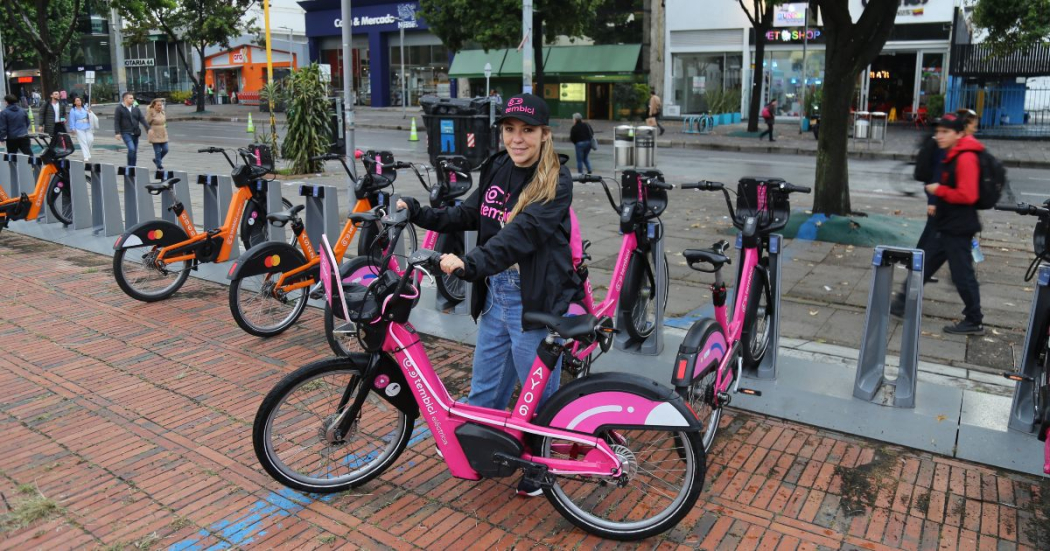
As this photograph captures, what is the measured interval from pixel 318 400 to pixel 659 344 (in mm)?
2813

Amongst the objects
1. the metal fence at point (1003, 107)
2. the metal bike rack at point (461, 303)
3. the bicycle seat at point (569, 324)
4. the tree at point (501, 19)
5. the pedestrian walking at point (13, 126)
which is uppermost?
the tree at point (501, 19)

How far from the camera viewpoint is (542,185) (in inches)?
146

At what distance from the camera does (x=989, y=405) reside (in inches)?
199

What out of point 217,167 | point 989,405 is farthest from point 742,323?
point 217,167

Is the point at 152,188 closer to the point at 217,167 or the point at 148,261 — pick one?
the point at 148,261

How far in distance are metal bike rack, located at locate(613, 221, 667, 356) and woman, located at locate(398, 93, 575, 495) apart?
1998 millimetres

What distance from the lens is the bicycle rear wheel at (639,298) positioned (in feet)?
19.4

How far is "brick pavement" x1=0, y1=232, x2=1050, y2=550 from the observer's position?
3.75 metres

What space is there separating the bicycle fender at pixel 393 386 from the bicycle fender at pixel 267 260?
2.76 metres

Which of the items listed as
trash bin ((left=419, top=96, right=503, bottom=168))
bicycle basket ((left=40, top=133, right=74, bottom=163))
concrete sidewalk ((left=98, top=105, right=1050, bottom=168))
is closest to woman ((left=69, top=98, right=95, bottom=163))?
concrete sidewalk ((left=98, top=105, right=1050, bottom=168))

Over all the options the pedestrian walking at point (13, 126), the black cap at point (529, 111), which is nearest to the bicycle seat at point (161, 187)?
the black cap at point (529, 111)

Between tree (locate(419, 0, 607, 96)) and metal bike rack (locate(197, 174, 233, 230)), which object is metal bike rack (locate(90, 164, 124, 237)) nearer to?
metal bike rack (locate(197, 174, 233, 230))

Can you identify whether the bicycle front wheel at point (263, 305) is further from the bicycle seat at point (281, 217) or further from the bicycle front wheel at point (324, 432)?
the bicycle front wheel at point (324, 432)

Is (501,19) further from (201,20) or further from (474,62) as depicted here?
(201,20)
